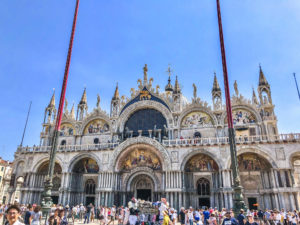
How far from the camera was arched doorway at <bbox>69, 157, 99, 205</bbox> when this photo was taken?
2859 cm

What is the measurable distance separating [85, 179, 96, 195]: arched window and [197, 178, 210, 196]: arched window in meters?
13.4

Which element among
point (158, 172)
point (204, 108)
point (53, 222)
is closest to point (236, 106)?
point (204, 108)

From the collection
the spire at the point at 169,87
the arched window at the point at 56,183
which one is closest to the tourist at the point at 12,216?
the arched window at the point at 56,183

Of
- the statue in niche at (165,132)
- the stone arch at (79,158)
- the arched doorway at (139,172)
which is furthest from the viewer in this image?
the statue in niche at (165,132)

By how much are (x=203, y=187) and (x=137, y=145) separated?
29.5 ft

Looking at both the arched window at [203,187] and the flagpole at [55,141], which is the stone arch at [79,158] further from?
the flagpole at [55,141]

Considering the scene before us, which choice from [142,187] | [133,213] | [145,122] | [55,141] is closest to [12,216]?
[133,213]

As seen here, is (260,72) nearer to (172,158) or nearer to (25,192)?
(172,158)

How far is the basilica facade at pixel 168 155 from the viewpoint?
23344 millimetres

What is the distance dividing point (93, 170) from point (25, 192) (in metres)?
8.83

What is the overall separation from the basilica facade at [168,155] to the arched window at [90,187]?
0.12 m

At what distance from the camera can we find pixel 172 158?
25.4 metres

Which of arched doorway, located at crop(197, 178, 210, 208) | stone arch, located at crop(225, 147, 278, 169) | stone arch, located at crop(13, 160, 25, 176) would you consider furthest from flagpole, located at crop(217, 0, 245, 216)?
stone arch, located at crop(13, 160, 25, 176)

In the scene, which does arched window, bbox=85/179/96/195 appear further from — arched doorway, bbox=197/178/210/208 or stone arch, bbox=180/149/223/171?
arched doorway, bbox=197/178/210/208
